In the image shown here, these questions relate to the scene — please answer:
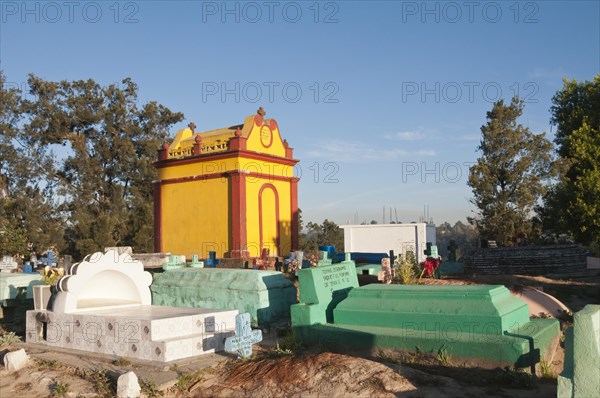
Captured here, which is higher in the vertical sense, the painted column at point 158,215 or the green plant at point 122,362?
the painted column at point 158,215

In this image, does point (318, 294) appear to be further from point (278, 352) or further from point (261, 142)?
point (261, 142)

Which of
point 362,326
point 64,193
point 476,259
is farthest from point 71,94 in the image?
point 362,326

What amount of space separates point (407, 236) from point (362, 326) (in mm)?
15362

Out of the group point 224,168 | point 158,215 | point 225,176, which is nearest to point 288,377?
point 225,176

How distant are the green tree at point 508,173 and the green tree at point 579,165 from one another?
803 centimetres

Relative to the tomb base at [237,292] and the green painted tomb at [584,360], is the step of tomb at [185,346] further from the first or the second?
the green painted tomb at [584,360]

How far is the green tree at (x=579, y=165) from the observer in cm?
1495

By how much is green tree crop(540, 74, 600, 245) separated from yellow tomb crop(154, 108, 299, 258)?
1083 cm

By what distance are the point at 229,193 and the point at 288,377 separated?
1644 centimetres

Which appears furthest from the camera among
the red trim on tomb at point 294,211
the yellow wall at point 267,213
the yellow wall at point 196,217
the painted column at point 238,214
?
the red trim on tomb at point 294,211

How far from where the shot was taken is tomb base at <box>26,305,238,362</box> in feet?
25.3

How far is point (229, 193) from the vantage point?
867 inches

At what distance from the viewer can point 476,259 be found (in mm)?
19094

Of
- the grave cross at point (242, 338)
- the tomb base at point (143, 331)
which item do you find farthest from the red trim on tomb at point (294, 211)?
the grave cross at point (242, 338)
